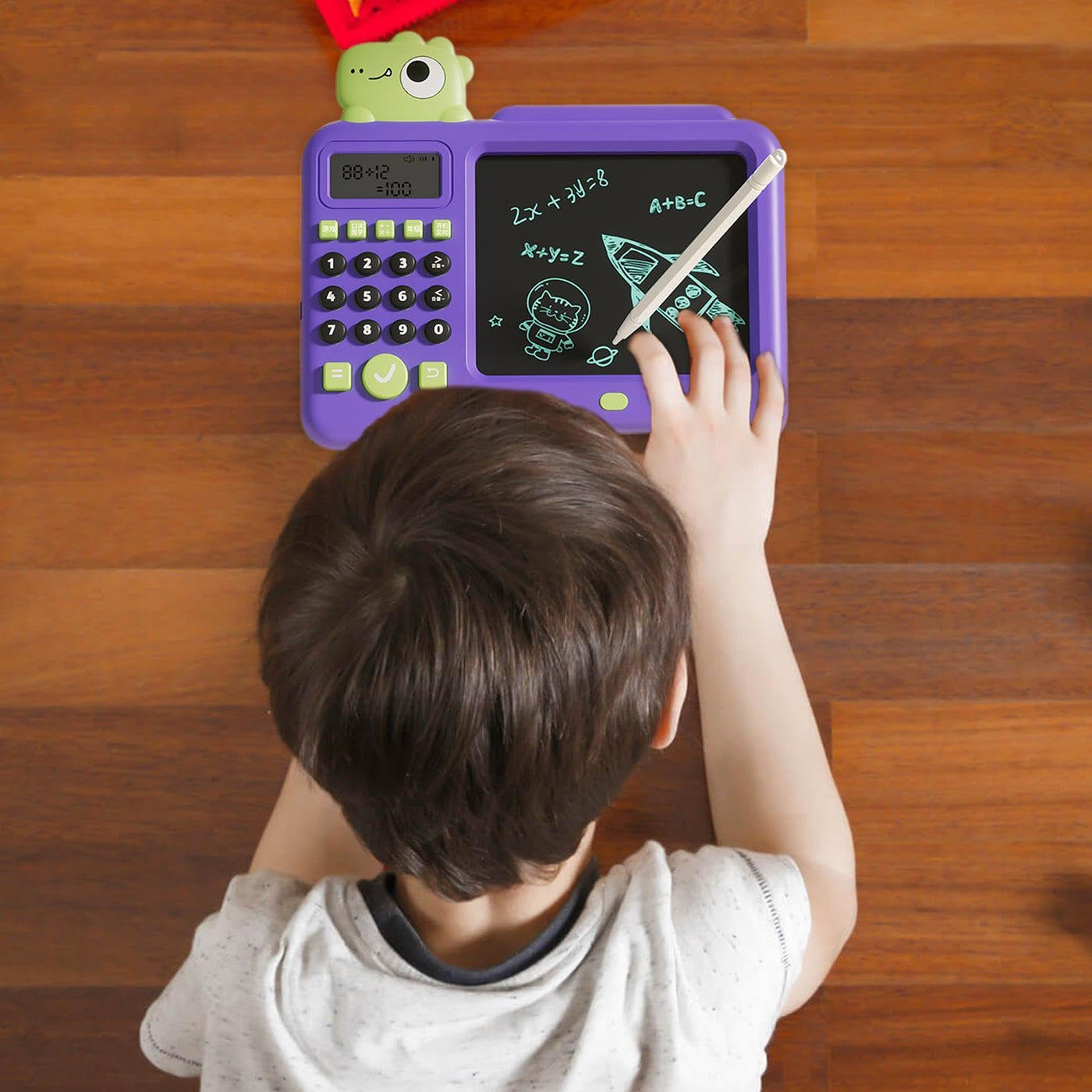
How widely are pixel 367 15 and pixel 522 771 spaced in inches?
15.9

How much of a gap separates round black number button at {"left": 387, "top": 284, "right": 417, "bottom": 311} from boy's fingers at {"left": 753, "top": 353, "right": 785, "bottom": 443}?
0.55 feet

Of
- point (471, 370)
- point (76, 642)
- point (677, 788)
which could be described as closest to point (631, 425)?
point (471, 370)

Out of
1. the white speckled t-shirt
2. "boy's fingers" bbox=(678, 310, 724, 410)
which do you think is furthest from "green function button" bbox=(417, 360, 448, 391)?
the white speckled t-shirt

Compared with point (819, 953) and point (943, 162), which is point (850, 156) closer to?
point (943, 162)

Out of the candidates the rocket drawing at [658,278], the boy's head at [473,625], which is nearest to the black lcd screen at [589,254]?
the rocket drawing at [658,278]

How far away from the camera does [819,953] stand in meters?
0.48

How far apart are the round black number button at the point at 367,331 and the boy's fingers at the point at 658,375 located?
0.40ft

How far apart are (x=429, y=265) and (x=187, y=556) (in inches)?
7.5

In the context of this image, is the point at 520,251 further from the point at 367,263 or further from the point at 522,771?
the point at 522,771

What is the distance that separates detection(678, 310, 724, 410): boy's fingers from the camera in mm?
515

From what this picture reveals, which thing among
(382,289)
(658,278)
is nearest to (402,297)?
(382,289)

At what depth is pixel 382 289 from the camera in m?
0.52

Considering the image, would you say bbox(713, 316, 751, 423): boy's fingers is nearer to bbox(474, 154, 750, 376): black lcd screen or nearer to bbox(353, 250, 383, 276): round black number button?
bbox(474, 154, 750, 376): black lcd screen

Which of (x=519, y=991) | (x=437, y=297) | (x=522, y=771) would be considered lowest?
(x=519, y=991)
